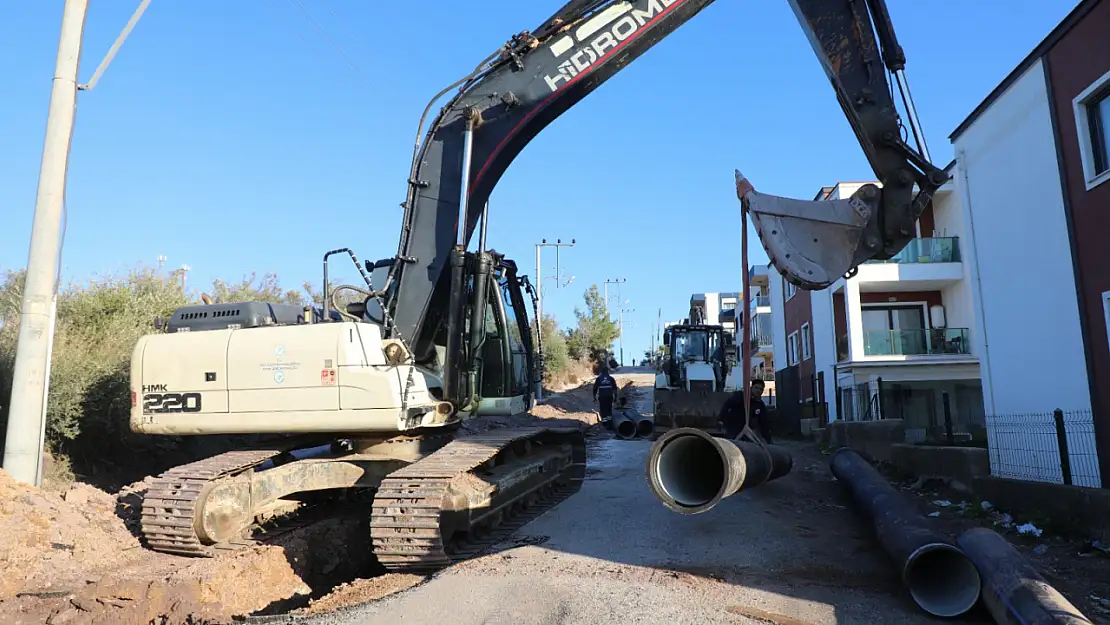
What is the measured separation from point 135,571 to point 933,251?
23.3 metres

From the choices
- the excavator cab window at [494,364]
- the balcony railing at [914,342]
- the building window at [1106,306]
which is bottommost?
the excavator cab window at [494,364]

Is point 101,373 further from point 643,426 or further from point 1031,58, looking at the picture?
point 1031,58

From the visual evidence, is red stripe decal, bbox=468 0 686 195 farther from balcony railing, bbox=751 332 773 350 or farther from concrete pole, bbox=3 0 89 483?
balcony railing, bbox=751 332 773 350

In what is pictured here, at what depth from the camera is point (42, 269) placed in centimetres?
850

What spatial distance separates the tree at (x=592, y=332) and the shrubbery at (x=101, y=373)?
156ft

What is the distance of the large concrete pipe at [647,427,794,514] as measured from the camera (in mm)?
5348

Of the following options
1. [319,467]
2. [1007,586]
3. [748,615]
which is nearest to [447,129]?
[319,467]

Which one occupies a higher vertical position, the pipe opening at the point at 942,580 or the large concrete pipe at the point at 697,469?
the large concrete pipe at the point at 697,469

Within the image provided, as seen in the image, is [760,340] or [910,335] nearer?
[910,335]

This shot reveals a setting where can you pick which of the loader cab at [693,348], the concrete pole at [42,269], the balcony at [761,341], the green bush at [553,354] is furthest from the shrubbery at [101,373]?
the balcony at [761,341]

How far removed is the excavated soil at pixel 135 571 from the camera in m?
5.68

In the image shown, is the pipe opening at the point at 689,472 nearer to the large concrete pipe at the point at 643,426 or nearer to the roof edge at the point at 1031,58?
the roof edge at the point at 1031,58

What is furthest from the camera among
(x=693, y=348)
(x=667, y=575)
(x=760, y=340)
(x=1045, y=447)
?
(x=760, y=340)

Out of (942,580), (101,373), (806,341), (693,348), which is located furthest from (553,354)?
(942,580)
